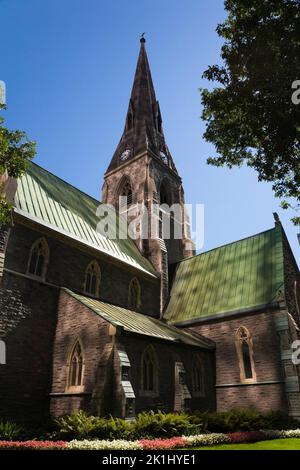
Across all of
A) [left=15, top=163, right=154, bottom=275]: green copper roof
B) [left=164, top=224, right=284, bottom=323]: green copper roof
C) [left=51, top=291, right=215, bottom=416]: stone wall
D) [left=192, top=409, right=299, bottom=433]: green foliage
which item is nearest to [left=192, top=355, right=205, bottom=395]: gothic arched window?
[left=51, top=291, right=215, bottom=416]: stone wall

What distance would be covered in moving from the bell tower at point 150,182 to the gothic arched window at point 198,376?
6.05 m

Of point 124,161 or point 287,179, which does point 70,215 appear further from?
point 124,161

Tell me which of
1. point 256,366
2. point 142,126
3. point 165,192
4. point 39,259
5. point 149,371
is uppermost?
point 142,126

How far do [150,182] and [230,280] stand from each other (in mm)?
12792

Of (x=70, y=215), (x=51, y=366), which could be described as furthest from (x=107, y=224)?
(x=51, y=366)

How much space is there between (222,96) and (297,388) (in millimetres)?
13746

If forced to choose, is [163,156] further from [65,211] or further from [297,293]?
[297,293]

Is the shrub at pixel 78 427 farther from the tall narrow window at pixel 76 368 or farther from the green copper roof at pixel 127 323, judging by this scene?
the green copper roof at pixel 127 323

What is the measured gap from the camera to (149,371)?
51.0 feet

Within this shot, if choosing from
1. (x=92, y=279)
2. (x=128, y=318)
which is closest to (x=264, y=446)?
(x=128, y=318)

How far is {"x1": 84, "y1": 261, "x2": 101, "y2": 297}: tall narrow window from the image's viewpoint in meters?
18.9

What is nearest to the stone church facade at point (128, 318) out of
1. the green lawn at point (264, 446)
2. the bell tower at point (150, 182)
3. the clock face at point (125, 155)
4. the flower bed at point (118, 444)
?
the bell tower at point (150, 182)

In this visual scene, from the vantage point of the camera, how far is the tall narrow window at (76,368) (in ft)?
46.6

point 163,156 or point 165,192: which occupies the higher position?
point 163,156
